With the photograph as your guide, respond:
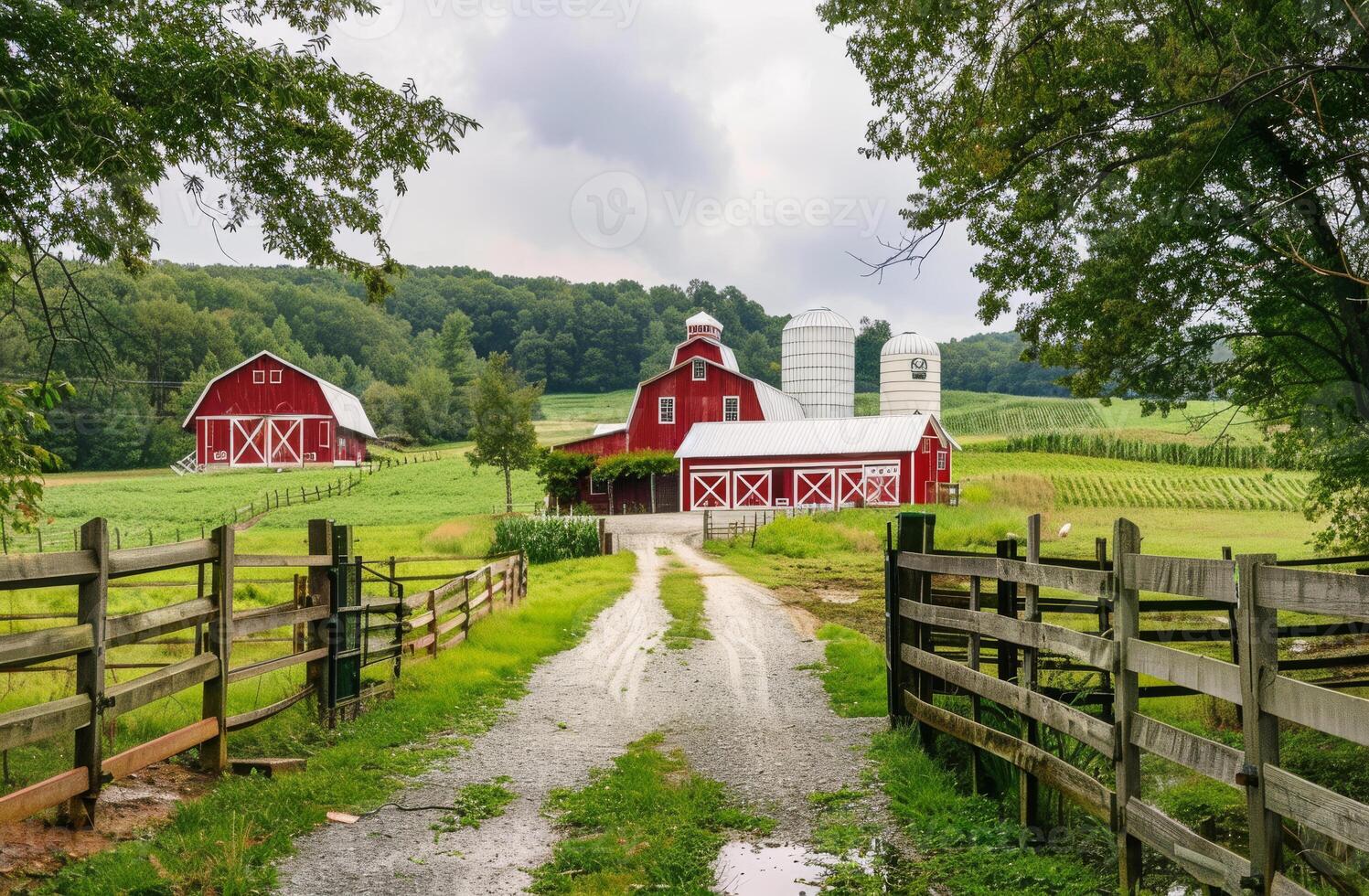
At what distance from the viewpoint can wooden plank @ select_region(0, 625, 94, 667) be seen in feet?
16.1

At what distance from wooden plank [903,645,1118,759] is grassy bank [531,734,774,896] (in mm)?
1598

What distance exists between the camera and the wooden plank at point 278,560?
23.4ft

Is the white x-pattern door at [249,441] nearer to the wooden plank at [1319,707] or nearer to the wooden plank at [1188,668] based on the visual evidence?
the wooden plank at [1188,668]

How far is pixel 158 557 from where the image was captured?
643 centimetres

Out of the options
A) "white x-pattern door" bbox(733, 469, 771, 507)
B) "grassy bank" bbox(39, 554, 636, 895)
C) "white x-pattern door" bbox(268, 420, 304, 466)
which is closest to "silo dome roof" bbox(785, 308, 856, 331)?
"white x-pattern door" bbox(733, 469, 771, 507)

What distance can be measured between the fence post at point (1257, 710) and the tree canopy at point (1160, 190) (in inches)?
269

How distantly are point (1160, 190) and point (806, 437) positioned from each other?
31320 mm

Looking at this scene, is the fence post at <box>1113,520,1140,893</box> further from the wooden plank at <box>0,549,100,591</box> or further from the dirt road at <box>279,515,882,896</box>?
the wooden plank at <box>0,549,100,591</box>

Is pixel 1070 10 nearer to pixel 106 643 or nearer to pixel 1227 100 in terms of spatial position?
pixel 1227 100

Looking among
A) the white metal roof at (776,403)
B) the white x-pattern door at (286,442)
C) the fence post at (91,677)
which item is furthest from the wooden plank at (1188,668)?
the white x-pattern door at (286,442)

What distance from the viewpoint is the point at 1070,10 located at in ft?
34.1

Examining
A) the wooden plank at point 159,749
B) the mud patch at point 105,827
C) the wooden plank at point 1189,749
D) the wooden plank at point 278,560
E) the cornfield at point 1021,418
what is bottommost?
the mud patch at point 105,827

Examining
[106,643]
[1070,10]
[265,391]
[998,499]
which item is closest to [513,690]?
[106,643]

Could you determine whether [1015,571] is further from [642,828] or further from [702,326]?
[702,326]
